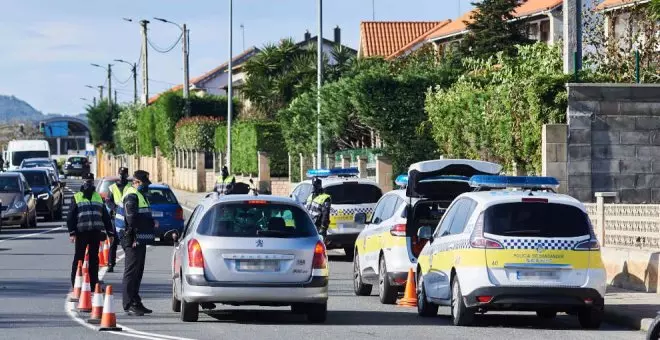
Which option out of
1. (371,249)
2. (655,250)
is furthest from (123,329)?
(655,250)

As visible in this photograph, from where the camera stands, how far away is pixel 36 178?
50.1 meters

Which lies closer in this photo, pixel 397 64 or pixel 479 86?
pixel 479 86

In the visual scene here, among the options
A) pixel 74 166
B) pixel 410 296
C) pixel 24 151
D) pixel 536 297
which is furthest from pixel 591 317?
pixel 74 166

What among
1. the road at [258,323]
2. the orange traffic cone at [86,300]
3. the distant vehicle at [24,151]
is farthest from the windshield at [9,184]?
the distant vehicle at [24,151]

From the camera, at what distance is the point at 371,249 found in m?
21.6

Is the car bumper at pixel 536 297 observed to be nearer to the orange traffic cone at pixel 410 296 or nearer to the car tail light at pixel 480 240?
the car tail light at pixel 480 240

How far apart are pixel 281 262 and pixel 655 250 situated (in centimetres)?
608

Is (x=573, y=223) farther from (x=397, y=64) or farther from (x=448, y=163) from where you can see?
(x=397, y=64)

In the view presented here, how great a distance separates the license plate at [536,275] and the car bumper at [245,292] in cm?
234

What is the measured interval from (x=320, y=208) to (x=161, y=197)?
29.3ft

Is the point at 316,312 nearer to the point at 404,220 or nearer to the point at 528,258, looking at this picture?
the point at 528,258

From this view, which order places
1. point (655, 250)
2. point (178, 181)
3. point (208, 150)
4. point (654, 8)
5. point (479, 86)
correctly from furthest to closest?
1. point (178, 181)
2. point (208, 150)
3. point (479, 86)
4. point (654, 8)
5. point (655, 250)

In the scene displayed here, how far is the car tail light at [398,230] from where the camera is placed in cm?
2030

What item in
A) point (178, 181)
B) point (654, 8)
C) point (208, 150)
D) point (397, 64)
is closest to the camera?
point (654, 8)
